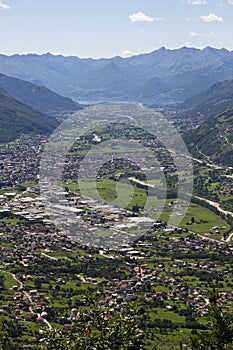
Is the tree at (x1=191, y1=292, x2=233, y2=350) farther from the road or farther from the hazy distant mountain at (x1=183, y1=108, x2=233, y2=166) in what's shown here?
the hazy distant mountain at (x1=183, y1=108, x2=233, y2=166)

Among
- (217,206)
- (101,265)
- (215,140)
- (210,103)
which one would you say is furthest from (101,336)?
(210,103)

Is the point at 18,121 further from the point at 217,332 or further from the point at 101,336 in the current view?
the point at 101,336

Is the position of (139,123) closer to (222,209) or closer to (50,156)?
(50,156)

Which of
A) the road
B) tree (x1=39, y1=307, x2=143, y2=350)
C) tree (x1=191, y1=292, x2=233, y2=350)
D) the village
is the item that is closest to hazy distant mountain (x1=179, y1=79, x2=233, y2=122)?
the road

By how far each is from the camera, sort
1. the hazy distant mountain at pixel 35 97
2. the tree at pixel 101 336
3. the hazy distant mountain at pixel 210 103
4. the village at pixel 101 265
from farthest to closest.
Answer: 1. the hazy distant mountain at pixel 35 97
2. the hazy distant mountain at pixel 210 103
3. the village at pixel 101 265
4. the tree at pixel 101 336

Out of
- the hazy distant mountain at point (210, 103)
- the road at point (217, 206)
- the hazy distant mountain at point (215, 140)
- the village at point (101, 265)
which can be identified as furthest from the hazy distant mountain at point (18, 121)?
the road at point (217, 206)

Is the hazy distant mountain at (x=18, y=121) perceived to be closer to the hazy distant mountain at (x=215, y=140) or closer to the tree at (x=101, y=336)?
the hazy distant mountain at (x=215, y=140)

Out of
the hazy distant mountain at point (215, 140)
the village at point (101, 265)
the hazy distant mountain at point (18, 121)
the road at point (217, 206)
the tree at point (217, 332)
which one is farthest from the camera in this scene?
the hazy distant mountain at point (18, 121)
